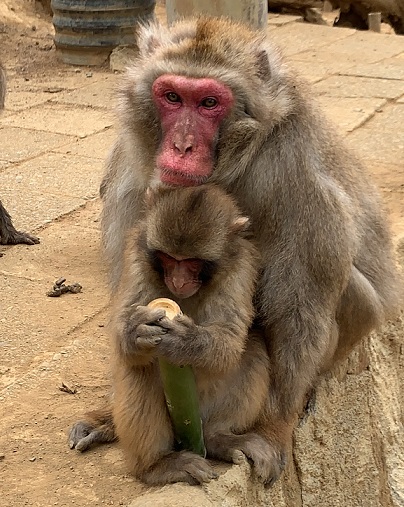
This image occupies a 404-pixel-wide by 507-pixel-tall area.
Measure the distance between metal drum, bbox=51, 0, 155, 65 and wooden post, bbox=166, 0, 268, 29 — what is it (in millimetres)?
4129

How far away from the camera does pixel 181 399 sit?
9.78 ft

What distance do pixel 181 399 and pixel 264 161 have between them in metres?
0.89

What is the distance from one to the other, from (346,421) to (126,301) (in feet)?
5.35

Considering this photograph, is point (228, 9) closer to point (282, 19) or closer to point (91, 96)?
point (91, 96)

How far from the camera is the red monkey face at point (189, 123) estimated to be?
317cm

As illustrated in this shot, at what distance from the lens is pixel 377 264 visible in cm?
399

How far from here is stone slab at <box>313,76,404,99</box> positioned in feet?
29.8

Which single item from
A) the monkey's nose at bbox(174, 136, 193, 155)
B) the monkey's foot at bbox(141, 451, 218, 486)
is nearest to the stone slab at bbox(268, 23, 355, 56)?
the monkey's nose at bbox(174, 136, 193, 155)

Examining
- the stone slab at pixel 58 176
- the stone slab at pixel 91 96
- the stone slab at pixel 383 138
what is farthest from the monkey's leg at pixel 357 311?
the stone slab at pixel 91 96

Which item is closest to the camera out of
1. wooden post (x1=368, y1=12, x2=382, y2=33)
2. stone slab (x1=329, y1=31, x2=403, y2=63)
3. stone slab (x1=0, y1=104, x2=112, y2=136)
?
stone slab (x1=0, y1=104, x2=112, y2=136)

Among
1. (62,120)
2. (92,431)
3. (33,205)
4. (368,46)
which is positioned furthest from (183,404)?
(368,46)

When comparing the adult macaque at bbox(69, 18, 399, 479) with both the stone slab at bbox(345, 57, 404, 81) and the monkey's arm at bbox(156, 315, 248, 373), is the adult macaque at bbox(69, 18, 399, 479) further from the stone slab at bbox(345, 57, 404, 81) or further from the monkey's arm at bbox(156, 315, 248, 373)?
the stone slab at bbox(345, 57, 404, 81)

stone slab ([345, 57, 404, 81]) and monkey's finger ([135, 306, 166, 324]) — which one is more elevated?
monkey's finger ([135, 306, 166, 324])

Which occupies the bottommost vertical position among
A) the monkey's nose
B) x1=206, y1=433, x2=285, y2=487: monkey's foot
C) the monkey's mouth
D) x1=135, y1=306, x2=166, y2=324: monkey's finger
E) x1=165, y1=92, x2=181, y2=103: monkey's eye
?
x1=206, y1=433, x2=285, y2=487: monkey's foot
